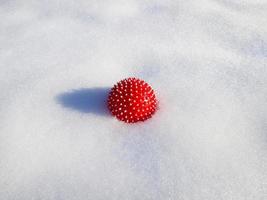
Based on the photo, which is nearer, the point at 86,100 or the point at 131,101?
the point at 131,101

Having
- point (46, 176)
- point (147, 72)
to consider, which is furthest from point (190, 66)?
point (46, 176)

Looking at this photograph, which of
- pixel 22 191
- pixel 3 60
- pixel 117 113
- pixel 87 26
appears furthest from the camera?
pixel 87 26

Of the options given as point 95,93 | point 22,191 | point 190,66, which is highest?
point 190,66

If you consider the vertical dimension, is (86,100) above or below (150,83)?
below

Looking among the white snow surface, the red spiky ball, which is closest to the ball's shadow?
the white snow surface

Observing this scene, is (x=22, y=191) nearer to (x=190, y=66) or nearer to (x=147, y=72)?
(x=147, y=72)

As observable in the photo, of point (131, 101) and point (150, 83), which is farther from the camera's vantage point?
point (150, 83)
